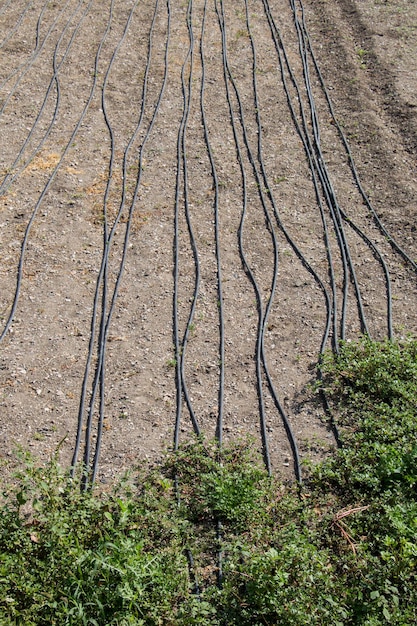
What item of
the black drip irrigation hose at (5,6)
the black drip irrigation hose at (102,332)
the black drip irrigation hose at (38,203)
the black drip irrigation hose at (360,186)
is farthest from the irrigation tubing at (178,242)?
the black drip irrigation hose at (5,6)

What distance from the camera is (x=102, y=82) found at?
26.8 feet

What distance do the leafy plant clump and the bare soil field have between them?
30 centimetres

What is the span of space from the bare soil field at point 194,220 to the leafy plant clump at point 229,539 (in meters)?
0.30

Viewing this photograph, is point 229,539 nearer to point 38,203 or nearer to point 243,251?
point 243,251

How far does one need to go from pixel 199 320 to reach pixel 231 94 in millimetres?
3958

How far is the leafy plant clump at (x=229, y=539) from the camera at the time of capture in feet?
10.4

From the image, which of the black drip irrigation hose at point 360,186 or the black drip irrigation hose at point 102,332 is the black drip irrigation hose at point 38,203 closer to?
the black drip irrigation hose at point 102,332

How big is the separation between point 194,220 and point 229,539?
3354 millimetres

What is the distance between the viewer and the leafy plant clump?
318 centimetres

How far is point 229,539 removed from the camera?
12.2 ft

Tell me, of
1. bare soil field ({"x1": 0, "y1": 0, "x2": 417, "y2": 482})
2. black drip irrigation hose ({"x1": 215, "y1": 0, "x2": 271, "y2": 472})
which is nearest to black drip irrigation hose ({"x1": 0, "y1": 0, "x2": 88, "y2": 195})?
bare soil field ({"x1": 0, "y1": 0, "x2": 417, "y2": 482})

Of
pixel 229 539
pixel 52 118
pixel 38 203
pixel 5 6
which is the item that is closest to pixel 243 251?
pixel 38 203

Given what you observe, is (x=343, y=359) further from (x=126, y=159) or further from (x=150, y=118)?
(x=150, y=118)

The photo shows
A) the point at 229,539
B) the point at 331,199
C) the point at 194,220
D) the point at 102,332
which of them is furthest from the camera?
the point at 331,199
